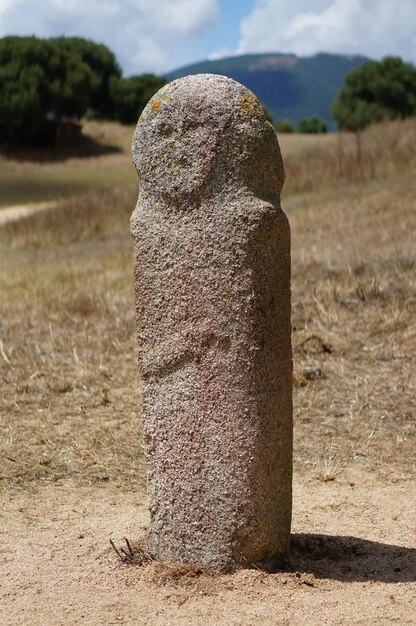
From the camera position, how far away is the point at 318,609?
147 inches

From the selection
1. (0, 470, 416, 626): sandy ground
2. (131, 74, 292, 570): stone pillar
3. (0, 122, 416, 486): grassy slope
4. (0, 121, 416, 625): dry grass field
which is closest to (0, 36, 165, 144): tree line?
(0, 122, 416, 486): grassy slope

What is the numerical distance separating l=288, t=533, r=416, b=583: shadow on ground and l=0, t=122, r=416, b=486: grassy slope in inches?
41.3

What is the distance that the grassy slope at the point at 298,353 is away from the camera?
5934mm

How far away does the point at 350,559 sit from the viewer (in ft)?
14.1

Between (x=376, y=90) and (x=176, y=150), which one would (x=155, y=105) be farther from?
(x=376, y=90)

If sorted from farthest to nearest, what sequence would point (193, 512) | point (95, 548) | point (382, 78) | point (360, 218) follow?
point (382, 78)
point (360, 218)
point (95, 548)
point (193, 512)

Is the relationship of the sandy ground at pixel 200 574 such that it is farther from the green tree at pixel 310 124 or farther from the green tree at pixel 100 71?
the green tree at pixel 310 124

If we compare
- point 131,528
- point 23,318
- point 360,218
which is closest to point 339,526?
point 131,528

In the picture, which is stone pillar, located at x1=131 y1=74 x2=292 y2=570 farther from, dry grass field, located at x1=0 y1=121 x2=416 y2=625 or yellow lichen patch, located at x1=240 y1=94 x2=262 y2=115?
dry grass field, located at x1=0 y1=121 x2=416 y2=625

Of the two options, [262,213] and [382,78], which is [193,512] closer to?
[262,213]

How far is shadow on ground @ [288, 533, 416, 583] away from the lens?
4.09 metres

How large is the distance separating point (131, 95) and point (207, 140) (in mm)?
44000

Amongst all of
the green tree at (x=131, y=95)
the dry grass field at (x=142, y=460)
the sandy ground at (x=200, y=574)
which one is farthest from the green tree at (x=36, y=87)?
the sandy ground at (x=200, y=574)

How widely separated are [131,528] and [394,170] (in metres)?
12.1
